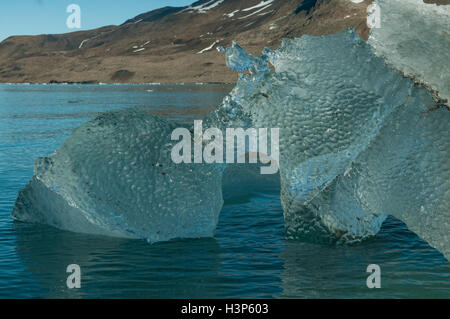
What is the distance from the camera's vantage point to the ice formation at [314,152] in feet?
22.7

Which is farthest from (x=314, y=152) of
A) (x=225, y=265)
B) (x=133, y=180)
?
(x=133, y=180)

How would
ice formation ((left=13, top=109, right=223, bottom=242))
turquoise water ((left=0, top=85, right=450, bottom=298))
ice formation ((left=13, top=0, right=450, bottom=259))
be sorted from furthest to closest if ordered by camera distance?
ice formation ((left=13, top=109, right=223, bottom=242)) < ice formation ((left=13, top=0, right=450, bottom=259)) < turquoise water ((left=0, top=85, right=450, bottom=298))

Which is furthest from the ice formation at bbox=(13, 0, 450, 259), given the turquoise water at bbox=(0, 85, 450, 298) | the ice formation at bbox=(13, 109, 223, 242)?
the turquoise water at bbox=(0, 85, 450, 298)

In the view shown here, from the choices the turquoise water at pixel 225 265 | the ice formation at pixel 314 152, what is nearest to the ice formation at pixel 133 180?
the ice formation at pixel 314 152

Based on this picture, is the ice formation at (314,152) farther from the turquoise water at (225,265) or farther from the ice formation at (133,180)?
the turquoise water at (225,265)

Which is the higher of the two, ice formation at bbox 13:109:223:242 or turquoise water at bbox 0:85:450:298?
ice formation at bbox 13:109:223:242

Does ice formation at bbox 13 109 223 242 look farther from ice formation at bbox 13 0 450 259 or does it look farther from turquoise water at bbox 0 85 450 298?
turquoise water at bbox 0 85 450 298

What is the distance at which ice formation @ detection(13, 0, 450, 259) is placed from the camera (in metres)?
6.92

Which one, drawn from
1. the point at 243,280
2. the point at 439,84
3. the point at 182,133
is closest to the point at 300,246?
the point at 243,280

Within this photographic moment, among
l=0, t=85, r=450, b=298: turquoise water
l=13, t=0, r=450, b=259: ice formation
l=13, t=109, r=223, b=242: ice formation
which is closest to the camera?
l=0, t=85, r=450, b=298: turquoise water

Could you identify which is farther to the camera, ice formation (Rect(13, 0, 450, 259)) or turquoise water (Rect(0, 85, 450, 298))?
ice formation (Rect(13, 0, 450, 259))

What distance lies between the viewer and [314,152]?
7203mm

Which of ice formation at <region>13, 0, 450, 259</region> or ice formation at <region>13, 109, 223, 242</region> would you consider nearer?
ice formation at <region>13, 0, 450, 259</region>

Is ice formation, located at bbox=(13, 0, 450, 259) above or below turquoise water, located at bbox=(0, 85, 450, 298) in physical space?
above
